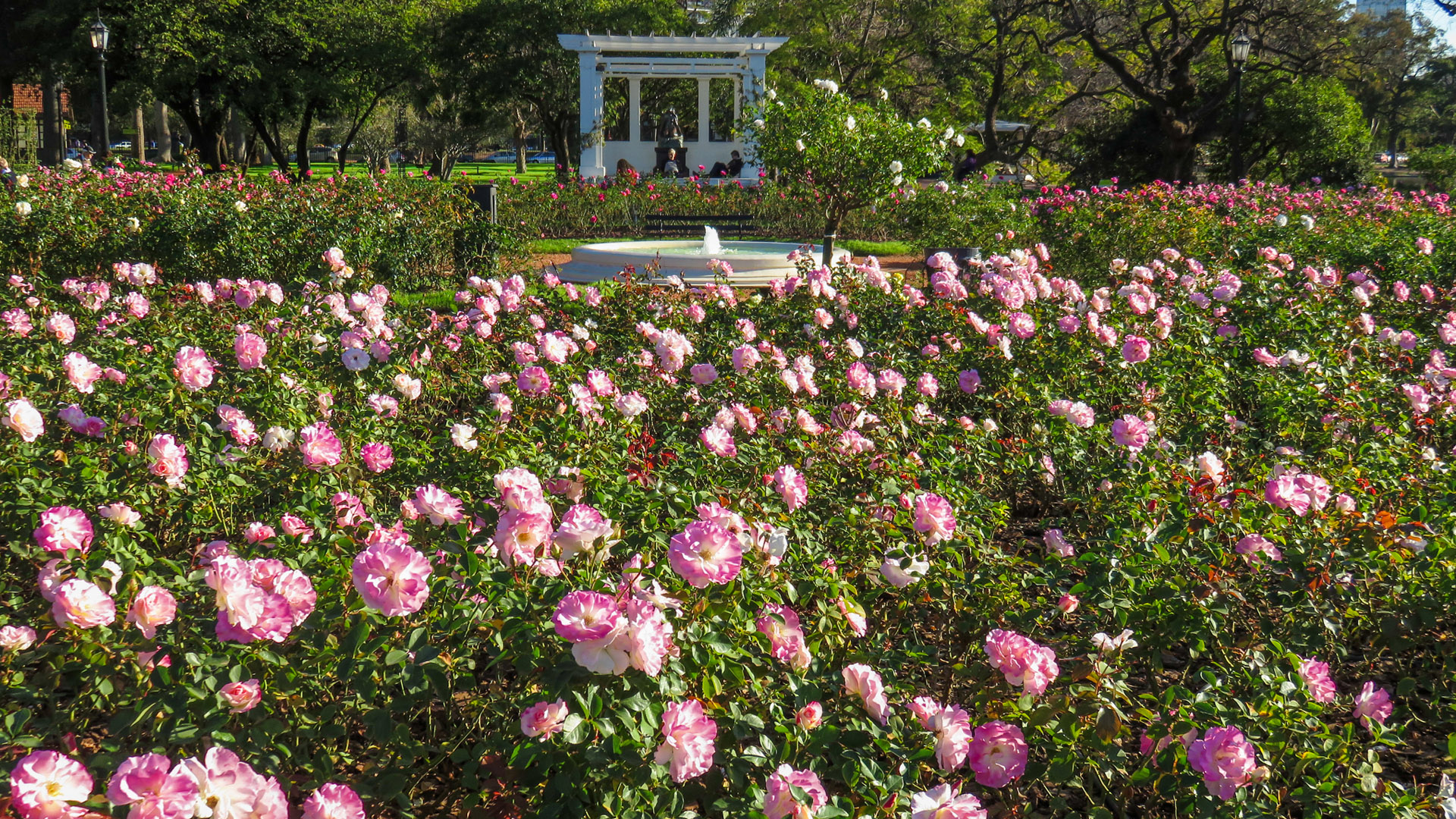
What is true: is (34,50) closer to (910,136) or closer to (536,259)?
(536,259)

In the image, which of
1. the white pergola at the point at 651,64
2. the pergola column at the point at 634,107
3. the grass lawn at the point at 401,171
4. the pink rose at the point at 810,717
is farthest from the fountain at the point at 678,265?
the pergola column at the point at 634,107

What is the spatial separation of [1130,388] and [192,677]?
129 inches

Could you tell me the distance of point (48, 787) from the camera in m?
1.24

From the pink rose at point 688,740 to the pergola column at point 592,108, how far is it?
2048 centimetres

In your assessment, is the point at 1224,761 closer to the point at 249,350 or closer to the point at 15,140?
the point at 249,350

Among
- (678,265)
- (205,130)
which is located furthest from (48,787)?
(205,130)

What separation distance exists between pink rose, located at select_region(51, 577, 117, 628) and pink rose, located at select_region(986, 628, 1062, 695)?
1.35 metres

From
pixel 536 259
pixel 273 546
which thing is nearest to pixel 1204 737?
pixel 273 546

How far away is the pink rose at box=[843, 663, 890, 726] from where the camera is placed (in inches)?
65.2

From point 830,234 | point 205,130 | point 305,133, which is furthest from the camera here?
point 305,133

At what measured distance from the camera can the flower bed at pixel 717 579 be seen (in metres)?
1.56

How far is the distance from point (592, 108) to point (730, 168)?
3.11 meters

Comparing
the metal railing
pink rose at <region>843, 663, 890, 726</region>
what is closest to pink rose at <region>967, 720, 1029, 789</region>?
pink rose at <region>843, 663, 890, 726</region>

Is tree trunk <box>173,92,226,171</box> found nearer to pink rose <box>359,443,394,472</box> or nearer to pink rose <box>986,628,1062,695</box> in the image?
pink rose <box>359,443,394,472</box>
